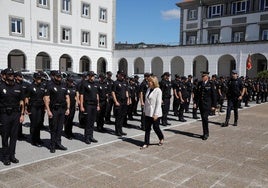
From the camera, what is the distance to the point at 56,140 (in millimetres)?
6879

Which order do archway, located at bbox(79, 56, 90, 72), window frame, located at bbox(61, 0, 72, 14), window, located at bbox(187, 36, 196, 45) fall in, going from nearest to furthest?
window frame, located at bbox(61, 0, 72, 14), archway, located at bbox(79, 56, 90, 72), window, located at bbox(187, 36, 196, 45)

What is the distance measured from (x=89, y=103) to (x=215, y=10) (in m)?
35.8

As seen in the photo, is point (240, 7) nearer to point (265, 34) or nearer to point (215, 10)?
point (215, 10)

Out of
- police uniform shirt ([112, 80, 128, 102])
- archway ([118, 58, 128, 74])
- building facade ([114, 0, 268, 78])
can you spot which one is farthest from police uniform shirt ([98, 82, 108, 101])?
archway ([118, 58, 128, 74])

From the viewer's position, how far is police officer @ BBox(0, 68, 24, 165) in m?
5.66

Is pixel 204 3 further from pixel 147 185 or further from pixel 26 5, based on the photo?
pixel 147 185

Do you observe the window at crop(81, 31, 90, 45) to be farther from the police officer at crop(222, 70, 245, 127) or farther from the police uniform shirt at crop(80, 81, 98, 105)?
the police uniform shirt at crop(80, 81, 98, 105)

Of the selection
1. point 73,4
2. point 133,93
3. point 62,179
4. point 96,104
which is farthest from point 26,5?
point 62,179

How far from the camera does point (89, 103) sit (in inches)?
298

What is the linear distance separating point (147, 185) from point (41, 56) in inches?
1302

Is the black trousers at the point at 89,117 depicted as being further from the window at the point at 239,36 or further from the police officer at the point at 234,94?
the window at the point at 239,36

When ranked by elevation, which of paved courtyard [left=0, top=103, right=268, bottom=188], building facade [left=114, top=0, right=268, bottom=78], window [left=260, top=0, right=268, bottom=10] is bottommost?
paved courtyard [left=0, top=103, right=268, bottom=188]

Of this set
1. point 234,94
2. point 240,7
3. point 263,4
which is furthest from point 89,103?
point 240,7

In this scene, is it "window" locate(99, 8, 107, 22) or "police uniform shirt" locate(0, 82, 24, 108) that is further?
"window" locate(99, 8, 107, 22)
